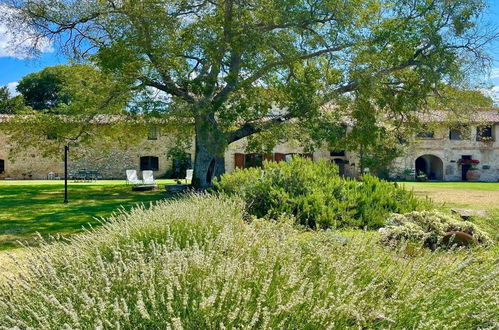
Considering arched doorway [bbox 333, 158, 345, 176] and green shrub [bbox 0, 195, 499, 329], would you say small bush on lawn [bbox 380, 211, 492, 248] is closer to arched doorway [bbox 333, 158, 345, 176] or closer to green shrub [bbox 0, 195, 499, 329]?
green shrub [bbox 0, 195, 499, 329]

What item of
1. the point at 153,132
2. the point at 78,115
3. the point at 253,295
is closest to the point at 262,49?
the point at 78,115

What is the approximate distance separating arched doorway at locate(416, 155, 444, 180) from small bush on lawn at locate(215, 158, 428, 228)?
29.1 metres

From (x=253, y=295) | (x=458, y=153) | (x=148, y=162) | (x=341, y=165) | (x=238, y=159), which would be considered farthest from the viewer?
(x=458, y=153)

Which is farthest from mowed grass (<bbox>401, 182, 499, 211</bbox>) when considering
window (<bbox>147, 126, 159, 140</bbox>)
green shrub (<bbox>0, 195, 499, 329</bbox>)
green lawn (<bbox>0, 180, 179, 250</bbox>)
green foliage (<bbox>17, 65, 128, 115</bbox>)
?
green foliage (<bbox>17, 65, 128, 115</bbox>)

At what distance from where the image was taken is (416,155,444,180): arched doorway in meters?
36.7

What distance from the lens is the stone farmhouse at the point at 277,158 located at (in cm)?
3369

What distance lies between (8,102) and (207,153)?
33791mm

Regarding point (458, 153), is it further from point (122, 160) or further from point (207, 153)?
point (122, 160)

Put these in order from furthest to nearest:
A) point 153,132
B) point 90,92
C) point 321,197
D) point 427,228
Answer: point 153,132 → point 90,92 → point 321,197 → point 427,228

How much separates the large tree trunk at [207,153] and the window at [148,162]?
1614 cm

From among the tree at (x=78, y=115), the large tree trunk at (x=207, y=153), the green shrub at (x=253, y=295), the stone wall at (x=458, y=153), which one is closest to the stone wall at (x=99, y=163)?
the tree at (x=78, y=115)

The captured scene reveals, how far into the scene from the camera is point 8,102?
4366 centimetres

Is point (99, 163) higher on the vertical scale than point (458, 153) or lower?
lower

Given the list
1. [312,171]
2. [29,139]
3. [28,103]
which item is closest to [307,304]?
[312,171]
